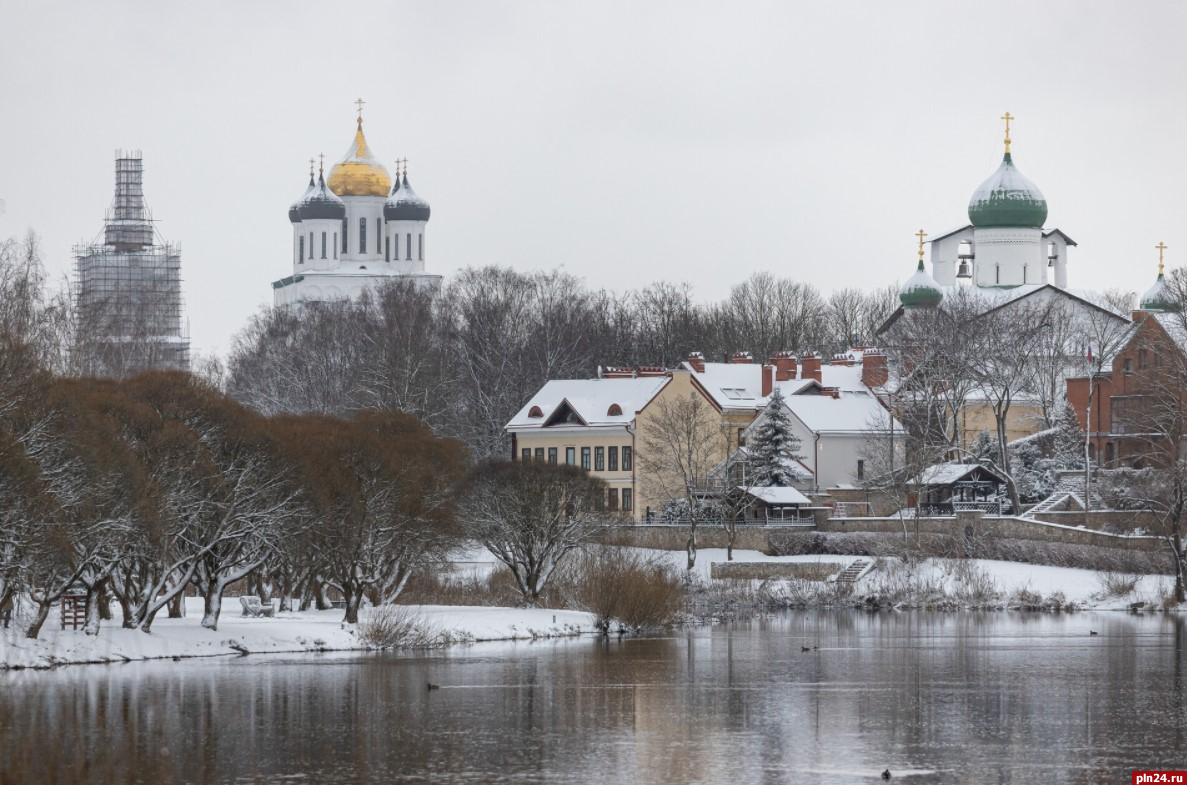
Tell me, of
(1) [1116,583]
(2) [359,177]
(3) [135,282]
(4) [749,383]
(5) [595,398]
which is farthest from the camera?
(2) [359,177]

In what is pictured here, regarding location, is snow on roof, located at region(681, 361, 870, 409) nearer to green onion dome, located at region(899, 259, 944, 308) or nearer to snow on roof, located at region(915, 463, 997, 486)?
green onion dome, located at region(899, 259, 944, 308)

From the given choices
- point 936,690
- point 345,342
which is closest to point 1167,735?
point 936,690

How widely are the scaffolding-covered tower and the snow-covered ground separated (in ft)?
65.1

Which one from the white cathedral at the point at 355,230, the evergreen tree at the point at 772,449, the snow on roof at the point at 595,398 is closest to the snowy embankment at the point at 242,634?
the evergreen tree at the point at 772,449

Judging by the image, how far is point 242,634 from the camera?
4128 centimetres

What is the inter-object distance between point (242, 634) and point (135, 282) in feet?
241

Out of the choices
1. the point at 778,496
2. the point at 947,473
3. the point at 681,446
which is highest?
the point at 681,446

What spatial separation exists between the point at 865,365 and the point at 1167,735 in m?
53.8

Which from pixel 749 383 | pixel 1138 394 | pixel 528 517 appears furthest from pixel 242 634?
pixel 749 383

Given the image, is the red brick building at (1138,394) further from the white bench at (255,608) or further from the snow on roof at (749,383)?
the white bench at (255,608)

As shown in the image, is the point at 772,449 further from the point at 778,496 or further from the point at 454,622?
the point at 454,622

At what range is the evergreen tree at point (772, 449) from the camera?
232ft

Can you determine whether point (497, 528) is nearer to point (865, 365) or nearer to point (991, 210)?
point (865, 365)

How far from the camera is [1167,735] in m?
28.5
